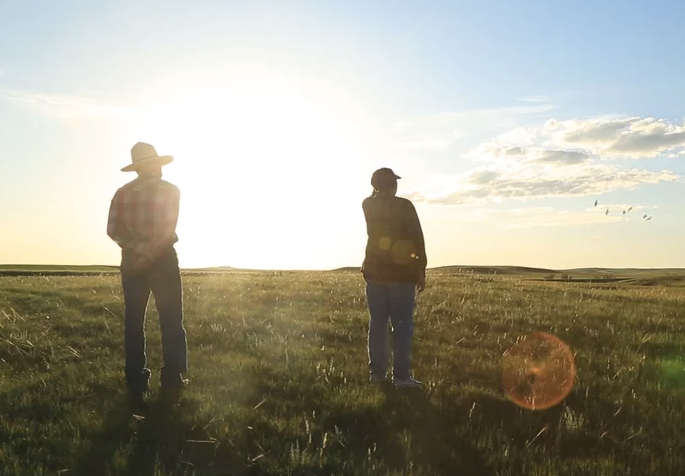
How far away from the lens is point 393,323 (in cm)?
726

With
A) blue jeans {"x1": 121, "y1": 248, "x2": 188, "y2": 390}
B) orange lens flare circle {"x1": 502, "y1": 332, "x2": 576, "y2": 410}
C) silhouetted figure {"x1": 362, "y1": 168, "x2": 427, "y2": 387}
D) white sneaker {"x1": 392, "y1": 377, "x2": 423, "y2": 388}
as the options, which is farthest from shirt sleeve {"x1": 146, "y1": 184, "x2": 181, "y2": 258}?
orange lens flare circle {"x1": 502, "y1": 332, "x2": 576, "y2": 410}

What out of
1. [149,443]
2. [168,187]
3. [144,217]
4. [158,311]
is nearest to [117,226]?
[144,217]

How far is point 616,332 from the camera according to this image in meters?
10.6

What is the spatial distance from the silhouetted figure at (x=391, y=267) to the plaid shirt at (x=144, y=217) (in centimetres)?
245

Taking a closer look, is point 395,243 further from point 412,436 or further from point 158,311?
point 158,311

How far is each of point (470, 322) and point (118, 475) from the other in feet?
26.2

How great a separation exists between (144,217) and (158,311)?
1127 millimetres

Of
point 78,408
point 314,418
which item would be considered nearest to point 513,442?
point 314,418

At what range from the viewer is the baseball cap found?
7.31 m

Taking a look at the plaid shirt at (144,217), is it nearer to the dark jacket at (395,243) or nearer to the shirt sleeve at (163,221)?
the shirt sleeve at (163,221)

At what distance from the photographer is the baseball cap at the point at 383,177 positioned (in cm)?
731

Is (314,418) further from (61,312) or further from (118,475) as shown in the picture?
(61,312)

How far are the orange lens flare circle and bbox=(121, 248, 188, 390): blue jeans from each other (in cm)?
400

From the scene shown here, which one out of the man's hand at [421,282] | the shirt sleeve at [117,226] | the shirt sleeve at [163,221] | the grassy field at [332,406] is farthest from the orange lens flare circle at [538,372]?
the shirt sleeve at [117,226]
